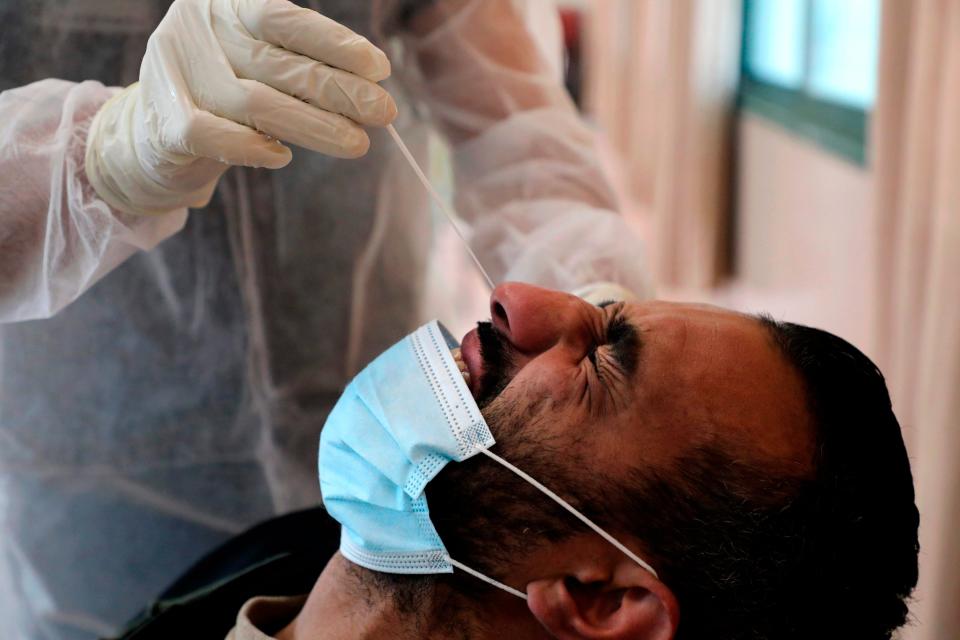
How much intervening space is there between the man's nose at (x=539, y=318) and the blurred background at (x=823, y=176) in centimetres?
40

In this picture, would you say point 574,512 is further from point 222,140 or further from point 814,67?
point 814,67

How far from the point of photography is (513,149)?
4.91ft

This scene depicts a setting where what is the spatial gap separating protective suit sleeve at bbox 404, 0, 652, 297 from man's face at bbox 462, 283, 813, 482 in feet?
1.11

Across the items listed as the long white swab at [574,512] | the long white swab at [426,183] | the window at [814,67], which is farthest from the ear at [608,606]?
the window at [814,67]

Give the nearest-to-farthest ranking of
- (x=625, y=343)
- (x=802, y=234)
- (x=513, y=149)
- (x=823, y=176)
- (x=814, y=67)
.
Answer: (x=625, y=343) → (x=513, y=149) → (x=823, y=176) → (x=802, y=234) → (x=814, y=67)

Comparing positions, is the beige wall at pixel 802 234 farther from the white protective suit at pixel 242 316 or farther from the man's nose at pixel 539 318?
the man's nose at pixel 539 318

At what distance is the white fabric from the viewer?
1.53 metres

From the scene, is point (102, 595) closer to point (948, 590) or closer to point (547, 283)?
point (547, 283)

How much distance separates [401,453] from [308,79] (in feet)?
1.32

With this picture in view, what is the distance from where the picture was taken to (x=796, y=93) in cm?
358

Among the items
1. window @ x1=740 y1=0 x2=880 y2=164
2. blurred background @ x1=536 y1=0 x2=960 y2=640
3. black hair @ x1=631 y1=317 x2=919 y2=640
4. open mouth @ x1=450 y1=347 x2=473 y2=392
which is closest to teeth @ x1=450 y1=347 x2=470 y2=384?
open mouth @ x1=450 y1=347 x2=473 y2=392

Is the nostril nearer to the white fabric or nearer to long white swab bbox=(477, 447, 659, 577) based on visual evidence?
long white swab bbox=(477, 447, 659, 577)

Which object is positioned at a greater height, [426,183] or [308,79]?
[308,79]

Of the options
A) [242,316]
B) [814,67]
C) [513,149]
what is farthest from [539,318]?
[814,67]
